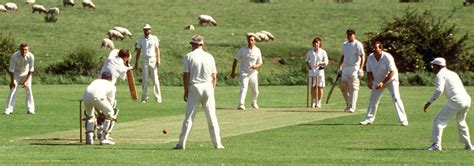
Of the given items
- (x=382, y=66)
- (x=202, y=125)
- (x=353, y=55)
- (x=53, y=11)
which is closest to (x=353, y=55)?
(x=353, y=55)

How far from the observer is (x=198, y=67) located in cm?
2333

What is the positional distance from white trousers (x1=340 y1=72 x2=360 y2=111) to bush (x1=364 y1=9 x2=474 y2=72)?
25.6m

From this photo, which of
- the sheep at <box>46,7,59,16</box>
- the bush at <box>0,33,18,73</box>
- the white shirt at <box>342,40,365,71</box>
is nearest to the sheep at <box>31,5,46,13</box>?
the sheep at <box>46,7,59,16</box>

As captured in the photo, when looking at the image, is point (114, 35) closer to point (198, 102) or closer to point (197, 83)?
point (198, 102)

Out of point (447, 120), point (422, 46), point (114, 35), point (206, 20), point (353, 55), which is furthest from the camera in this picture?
point (206, 20)

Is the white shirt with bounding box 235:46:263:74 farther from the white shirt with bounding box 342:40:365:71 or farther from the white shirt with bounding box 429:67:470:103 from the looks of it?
the white shirt with bounding box 429:67:470:103

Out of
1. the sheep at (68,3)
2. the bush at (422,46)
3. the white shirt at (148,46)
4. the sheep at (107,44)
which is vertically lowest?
the sheep at (68,3)

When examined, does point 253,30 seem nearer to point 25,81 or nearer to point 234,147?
point 25,81

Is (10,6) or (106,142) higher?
(106,142)

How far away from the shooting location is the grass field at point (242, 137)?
21.9 m

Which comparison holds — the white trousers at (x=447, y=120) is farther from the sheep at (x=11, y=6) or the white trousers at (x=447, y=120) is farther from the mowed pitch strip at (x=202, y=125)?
the sheep at (x=11, y=6)

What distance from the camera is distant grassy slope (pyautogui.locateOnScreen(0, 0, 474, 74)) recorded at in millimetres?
75812

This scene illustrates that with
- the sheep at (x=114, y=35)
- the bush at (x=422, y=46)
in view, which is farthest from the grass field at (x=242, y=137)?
the sheep at (x=114, y=35)

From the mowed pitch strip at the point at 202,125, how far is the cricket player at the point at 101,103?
0.80m
